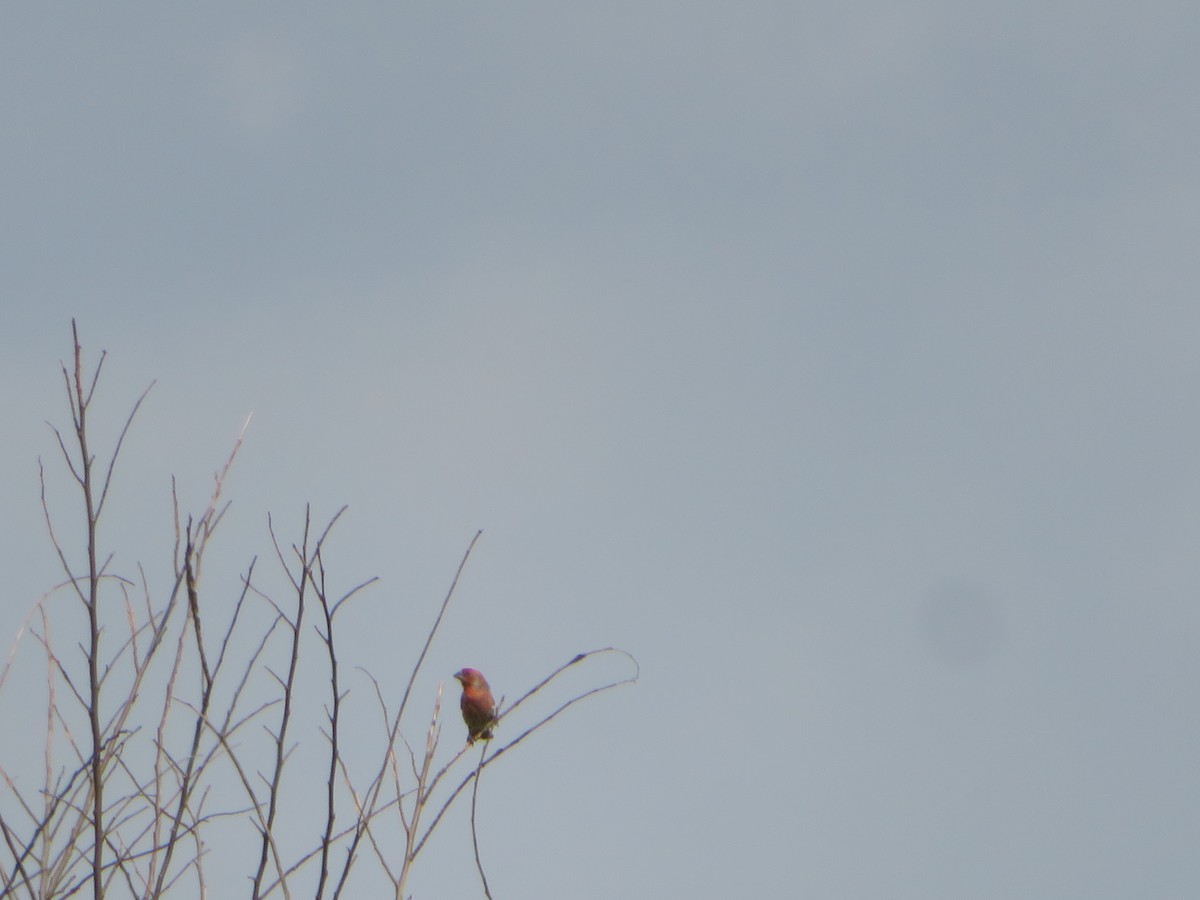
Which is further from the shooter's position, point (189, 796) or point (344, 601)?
point (344, 601)

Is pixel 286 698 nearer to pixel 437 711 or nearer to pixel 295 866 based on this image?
pixel 295 866

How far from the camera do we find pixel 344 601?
9.76 ft

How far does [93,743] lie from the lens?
2.55 m

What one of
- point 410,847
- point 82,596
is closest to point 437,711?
point 410,847

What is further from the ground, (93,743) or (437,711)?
(437,711)

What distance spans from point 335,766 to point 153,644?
689 mm

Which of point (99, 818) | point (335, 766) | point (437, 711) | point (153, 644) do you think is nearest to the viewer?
point (99, 818)

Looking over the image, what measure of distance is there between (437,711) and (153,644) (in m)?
0.71

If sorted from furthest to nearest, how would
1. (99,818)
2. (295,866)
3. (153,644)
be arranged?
(153,644) < (295,866) < (99,818)

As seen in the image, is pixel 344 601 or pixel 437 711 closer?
pixel 344 601

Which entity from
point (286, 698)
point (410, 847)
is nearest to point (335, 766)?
point (286, 698)

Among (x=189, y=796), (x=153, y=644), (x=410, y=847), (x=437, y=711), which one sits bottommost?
(x=410, y=847)

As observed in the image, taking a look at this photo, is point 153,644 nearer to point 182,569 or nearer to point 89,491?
point 182,569

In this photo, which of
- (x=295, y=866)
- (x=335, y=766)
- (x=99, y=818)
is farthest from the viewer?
(x=295, y=866)
